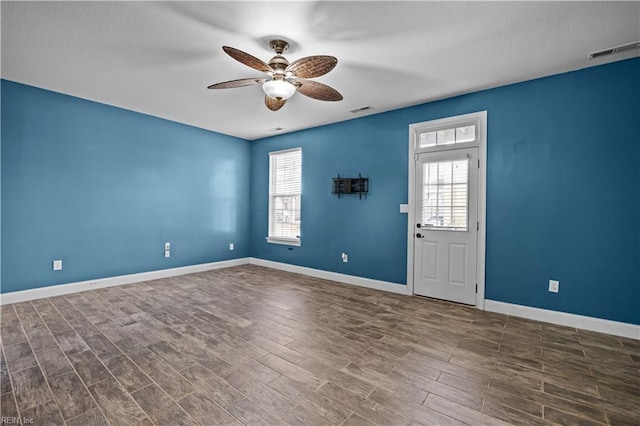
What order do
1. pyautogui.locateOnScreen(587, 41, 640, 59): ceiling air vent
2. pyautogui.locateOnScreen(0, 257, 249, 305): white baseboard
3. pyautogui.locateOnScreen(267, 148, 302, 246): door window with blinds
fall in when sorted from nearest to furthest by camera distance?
pyautogui.locateOnScreen(587, 41, 640, 59): ceiling air vent, pyautogui.locateOnScreen(0, 257, 249, 305): white baseboard, pyautogui.locateOnScreen(267, 148, 302, 246): door window with blinds

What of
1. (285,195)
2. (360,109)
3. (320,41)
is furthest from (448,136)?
(285,195)

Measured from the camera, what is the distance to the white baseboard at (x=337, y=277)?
435cm

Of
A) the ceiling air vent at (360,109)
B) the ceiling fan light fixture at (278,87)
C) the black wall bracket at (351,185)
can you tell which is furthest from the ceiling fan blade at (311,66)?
the black wall bracket at (351,185)

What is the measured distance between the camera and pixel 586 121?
306 centimetres

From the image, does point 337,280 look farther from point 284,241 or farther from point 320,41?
point 320,41

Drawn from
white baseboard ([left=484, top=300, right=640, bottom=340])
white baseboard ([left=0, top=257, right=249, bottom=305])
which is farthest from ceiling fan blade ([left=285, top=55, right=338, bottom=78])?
white baseboard ([left=0, top=257, right=249, bottom=305])

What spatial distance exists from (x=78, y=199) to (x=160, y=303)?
2016 millimetres

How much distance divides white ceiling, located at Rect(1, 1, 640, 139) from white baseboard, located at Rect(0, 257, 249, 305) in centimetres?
266

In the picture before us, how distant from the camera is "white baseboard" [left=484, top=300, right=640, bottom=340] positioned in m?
2.84

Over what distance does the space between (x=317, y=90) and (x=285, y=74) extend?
44 centimetres

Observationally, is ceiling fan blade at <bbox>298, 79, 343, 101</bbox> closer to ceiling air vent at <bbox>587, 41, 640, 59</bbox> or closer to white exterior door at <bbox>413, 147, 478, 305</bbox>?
white exterior door at <bbox>413, 147, 478, 305</bbox>

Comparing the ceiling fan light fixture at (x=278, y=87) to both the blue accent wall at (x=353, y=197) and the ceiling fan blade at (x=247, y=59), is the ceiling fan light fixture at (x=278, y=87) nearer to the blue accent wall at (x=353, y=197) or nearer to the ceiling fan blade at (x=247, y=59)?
the ceiling fan blade at (x=247, y=59)

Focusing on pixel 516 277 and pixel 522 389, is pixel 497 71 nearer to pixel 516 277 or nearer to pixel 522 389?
pixel 516 277

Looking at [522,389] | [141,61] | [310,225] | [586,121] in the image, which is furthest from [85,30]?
[586,121]
